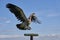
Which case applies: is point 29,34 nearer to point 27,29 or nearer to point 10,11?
point 27,29

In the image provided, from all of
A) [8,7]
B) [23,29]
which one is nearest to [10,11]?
[8,7]

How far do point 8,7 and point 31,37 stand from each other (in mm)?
4730

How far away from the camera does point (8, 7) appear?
27500 millimetres

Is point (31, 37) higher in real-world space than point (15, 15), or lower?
lower

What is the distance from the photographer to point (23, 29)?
27078 mm

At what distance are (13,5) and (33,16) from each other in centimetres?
305

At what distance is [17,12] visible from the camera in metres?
27.8

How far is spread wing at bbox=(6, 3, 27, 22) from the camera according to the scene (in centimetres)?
2747

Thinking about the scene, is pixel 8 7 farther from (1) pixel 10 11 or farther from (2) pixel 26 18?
(2) pixel 26 18

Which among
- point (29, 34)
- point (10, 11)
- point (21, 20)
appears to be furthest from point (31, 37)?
point (10, 11)

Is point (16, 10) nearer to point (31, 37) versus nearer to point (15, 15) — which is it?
point (15, 15)

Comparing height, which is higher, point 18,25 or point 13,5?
point 13,5

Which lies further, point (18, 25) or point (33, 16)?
point (33, 16)

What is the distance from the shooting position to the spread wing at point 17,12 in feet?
90.1
